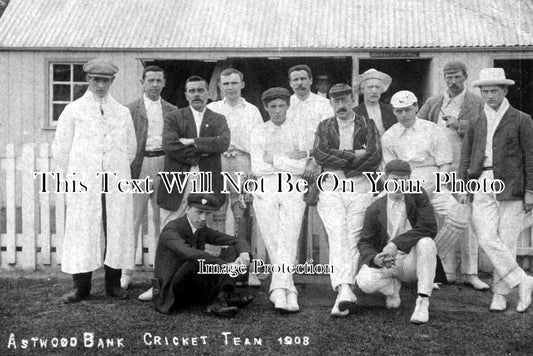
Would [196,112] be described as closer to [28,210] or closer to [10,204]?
[28,210]

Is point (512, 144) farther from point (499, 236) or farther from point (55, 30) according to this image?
point (55, 30)

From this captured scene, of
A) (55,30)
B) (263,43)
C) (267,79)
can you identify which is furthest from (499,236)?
(55,30)

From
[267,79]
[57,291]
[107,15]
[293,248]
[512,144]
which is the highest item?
[107,15]

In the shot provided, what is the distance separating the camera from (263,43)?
28.2 ft

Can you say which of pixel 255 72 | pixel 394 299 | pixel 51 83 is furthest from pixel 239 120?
pixel 255 72

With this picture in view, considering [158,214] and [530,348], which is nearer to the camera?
[530,348]

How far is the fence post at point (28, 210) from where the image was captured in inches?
203

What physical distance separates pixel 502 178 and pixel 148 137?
2.76m

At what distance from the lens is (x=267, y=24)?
8.84m

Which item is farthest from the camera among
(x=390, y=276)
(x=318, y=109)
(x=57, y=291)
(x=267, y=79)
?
(x=267, y=79)

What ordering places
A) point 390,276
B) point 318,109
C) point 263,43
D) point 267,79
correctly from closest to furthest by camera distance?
point 390,276, point 318,109, point 263,43, point 267,79

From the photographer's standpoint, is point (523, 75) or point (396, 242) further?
point (523, 75)

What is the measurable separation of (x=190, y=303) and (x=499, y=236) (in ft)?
7.46

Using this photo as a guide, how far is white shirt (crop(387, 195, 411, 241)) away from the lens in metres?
4.09
